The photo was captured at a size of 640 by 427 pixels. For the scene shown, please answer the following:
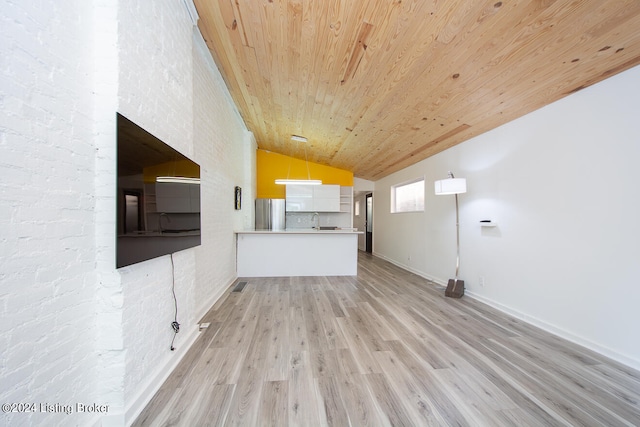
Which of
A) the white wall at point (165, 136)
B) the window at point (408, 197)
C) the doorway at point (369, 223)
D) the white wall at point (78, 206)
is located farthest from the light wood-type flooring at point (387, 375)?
the doorway at point (369, 223)

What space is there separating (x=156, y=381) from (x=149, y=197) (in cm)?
131

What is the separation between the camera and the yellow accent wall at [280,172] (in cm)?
650

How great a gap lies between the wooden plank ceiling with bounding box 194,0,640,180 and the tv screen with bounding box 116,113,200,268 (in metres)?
1.51

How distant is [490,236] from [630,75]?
198 cm

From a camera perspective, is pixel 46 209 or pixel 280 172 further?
pixel 280 172

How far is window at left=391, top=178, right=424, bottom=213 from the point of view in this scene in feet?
16.5

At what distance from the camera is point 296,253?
4684 mm

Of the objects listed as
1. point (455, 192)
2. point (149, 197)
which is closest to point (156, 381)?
point (149, 197)

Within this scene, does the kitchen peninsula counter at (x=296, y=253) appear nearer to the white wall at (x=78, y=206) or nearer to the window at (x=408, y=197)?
the window at (x=408, y=197)

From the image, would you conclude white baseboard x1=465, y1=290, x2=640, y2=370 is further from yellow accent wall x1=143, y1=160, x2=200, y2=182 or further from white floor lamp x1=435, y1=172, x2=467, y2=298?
yellow accent wall x1=143, y1=160, x2=200, y2=182

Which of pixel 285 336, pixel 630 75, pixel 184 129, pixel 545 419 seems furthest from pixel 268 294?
pixel 630 75

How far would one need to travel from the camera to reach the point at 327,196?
6.38 metres

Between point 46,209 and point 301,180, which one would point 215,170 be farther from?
point 46,209

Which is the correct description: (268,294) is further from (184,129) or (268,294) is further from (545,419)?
(545,419)
